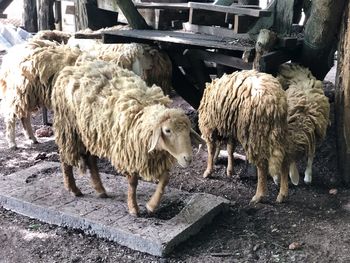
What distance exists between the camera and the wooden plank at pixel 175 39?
5938 mm

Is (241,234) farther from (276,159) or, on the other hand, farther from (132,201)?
(132,201)

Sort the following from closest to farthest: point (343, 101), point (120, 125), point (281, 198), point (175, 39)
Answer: point (120, 125)
point (281, 198)
point (343, 101)
point (175, 39)

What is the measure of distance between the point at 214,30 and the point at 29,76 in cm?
236

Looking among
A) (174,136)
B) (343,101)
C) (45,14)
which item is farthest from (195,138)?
(45,14)

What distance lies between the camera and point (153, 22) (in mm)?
7355

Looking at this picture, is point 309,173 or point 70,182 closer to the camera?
point 70,182

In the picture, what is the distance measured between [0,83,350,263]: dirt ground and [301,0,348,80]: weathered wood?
1.36 meters

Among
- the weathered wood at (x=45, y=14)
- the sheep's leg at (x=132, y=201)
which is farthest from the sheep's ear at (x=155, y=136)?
the weathered wood at (x=45, y=14)

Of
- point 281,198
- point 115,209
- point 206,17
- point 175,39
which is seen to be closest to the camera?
point 115,209

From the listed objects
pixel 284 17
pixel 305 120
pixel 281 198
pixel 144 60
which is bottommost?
pixel 281 198

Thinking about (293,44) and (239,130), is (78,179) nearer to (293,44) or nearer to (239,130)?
(239,130)

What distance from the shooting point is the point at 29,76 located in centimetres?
600

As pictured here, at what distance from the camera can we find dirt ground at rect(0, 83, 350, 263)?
4.33 m

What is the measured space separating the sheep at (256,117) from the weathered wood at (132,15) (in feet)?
6.50
